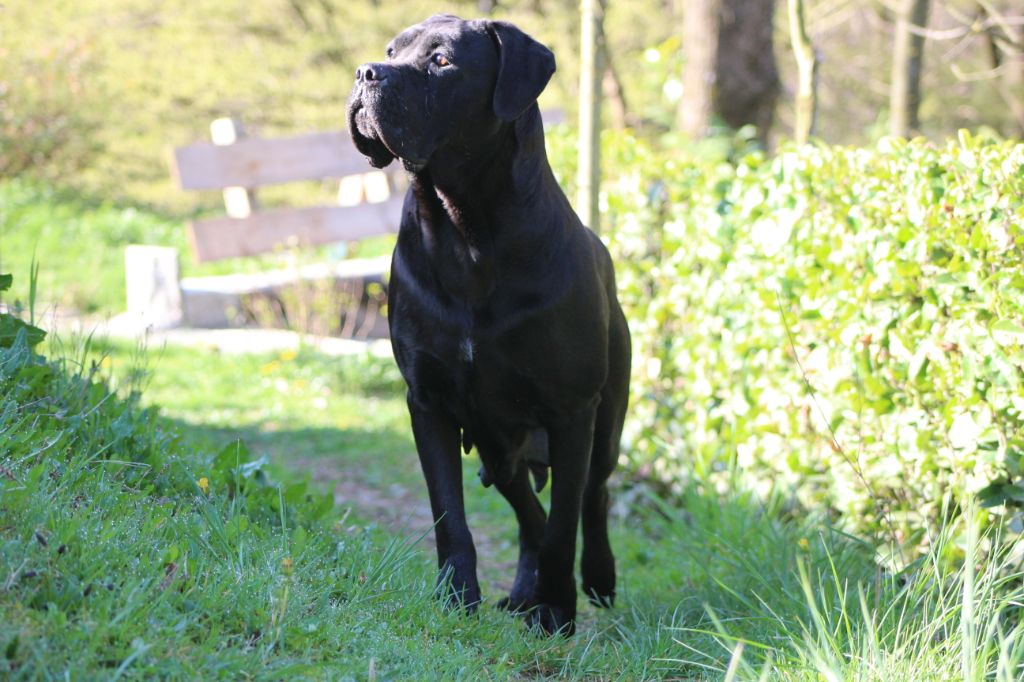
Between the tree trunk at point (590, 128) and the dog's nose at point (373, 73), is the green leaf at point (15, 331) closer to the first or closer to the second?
the dog's nose at point (373, 73)

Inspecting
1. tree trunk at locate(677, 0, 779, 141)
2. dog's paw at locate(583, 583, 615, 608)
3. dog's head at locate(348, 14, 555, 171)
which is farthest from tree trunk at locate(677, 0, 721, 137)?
dog's head at locate(348, 14, 555, 171)

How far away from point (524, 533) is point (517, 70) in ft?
5.78

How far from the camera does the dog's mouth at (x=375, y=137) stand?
319 centimetres

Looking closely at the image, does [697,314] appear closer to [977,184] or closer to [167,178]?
[977,184]

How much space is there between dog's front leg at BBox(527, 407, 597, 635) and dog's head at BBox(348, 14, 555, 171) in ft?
3.20

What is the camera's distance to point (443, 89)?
131 inches

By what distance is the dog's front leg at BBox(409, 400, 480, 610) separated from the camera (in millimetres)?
3436

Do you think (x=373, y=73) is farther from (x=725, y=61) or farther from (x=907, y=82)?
(x=907, y=82)

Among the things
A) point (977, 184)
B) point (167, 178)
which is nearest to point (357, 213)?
point (167, 178)

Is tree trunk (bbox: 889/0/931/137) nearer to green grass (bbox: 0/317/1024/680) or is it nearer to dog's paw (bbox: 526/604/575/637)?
green grass (bbox: 0/317/1024/680)

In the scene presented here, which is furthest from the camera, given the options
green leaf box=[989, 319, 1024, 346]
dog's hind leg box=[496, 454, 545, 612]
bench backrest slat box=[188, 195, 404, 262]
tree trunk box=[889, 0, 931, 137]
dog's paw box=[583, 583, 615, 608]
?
bench backrest slat box=[188, 195, 404, 262]

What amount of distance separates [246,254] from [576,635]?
7.72 m

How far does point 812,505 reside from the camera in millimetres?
4758

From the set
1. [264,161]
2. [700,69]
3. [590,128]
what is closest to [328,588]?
[590,128]
